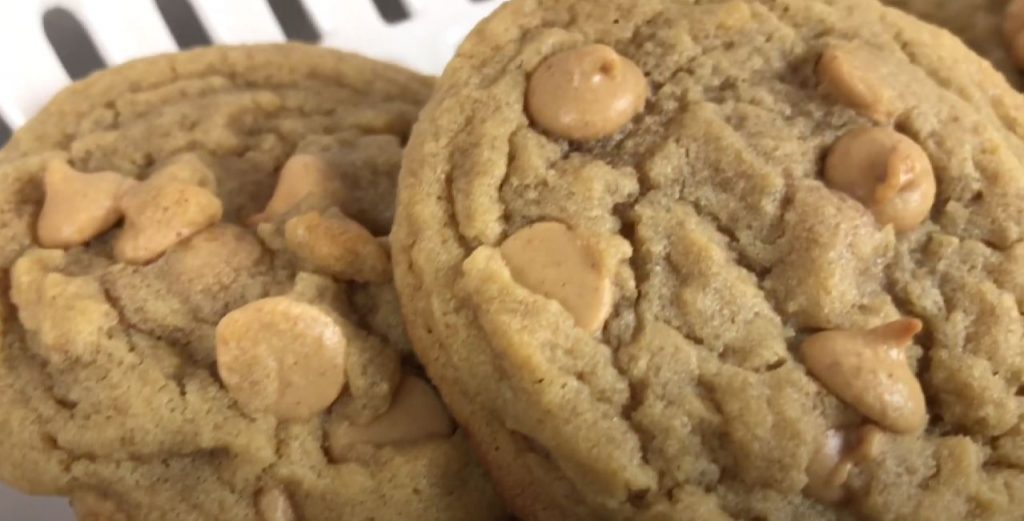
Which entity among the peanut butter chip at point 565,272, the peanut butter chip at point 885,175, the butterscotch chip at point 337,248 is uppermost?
the butterscotch chip at point 337,248

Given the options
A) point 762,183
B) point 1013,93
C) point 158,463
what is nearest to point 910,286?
point 762,183

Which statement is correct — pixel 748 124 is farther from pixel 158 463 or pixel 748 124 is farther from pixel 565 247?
pixel 158 463

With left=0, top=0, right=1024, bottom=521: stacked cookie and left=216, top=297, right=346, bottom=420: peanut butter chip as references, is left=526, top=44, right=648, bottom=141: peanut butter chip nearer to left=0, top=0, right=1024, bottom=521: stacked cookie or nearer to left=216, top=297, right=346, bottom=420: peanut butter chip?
left=0, top=0, right=1024, bottom=521: stacked cookie

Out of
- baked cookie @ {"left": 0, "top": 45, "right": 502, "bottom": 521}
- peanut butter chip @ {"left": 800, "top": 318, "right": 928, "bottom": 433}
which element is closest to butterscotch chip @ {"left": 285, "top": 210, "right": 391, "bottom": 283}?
baked cookie @ {"left": 0, "top": 45, "right": 502, "bottom": 521}

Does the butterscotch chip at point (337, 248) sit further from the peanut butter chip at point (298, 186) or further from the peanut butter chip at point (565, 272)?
the peanut butter chip at point (565, 272)

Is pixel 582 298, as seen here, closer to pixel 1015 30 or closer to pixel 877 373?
pixel 877 373

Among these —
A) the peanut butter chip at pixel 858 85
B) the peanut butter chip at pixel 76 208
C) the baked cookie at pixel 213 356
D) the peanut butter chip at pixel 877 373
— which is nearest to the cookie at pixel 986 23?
the peanut butter chip at pixel 858 85
